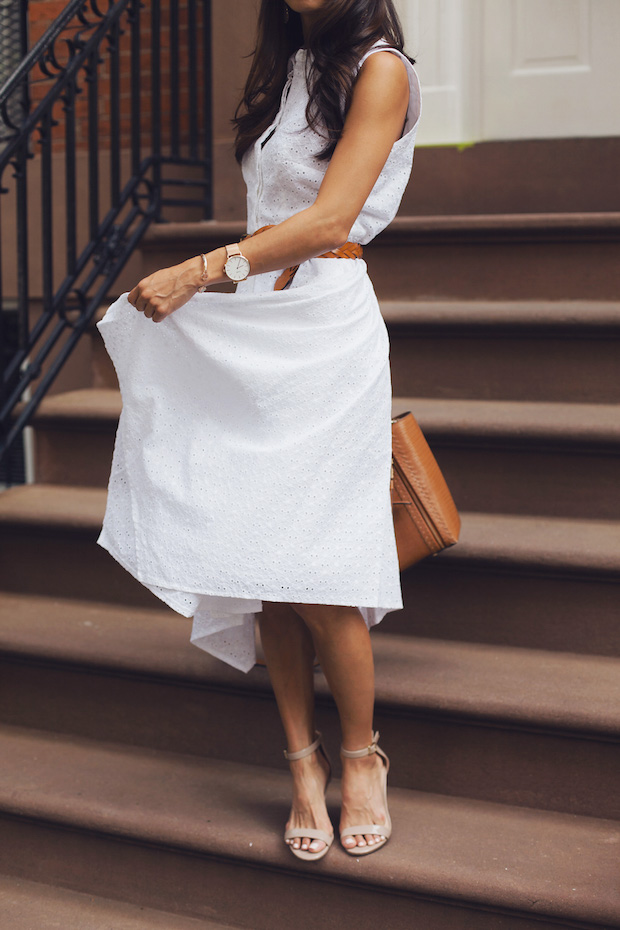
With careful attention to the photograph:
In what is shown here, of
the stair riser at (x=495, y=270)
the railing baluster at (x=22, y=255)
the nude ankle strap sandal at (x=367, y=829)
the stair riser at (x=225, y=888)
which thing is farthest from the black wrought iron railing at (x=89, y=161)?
the nude ankle strap sandal at (x=367, y=829)

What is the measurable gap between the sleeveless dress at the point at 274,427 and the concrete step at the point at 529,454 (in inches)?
30.6

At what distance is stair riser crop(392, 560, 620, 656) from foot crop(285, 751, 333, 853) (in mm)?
559

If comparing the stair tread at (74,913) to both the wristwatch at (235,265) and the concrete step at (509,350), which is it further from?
the concrete step at (509,350)

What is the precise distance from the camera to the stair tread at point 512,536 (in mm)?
2230

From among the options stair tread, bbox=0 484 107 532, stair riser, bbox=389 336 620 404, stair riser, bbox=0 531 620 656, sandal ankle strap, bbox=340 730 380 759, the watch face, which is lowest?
sandal ankle strap, bbox=340 730 380 759

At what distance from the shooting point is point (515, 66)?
3691 millimetres

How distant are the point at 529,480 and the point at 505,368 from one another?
43cm

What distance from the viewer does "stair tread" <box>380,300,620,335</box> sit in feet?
8.83

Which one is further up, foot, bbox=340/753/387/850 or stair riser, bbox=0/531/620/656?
stair riser, bbox=0/531/620/656

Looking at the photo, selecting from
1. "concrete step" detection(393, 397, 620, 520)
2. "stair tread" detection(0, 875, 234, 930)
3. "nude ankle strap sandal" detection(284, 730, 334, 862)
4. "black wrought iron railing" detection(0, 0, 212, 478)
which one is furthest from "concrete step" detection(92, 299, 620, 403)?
"stair tread" detection(0, 875, 234, 930)

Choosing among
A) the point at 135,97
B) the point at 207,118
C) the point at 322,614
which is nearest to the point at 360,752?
the point at 322,614

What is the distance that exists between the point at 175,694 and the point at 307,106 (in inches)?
54.8

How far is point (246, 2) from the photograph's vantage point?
368 cm

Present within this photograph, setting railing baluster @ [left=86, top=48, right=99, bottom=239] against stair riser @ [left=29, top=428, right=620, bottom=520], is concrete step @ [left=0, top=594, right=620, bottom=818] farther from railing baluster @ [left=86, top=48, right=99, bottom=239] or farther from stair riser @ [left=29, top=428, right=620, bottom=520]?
railing baluster @ [left=86, top=48, right=99, bottom=239]
